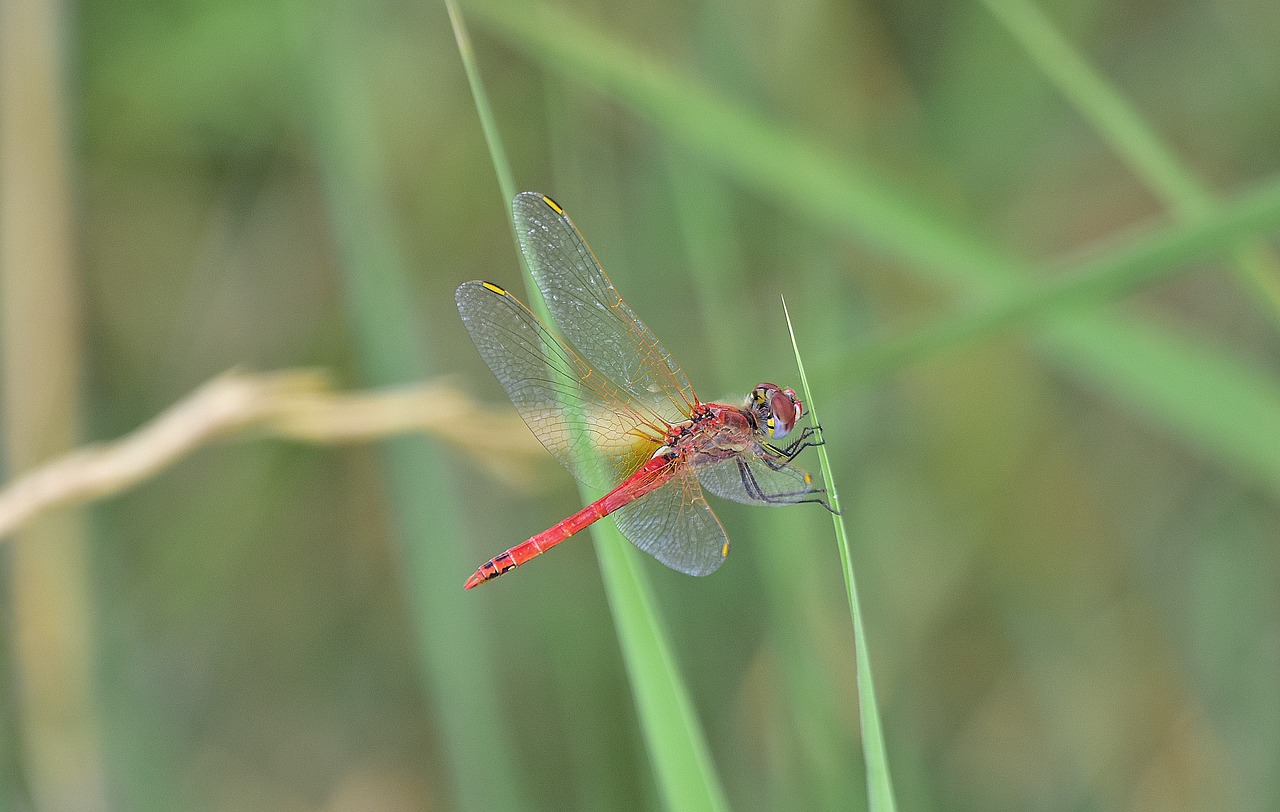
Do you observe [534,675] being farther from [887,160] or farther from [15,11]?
[15,11]

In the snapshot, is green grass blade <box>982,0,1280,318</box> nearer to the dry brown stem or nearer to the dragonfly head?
the dragonfly head

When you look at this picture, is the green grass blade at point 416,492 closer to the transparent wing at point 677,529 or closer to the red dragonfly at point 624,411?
the red dragonfly at point 624,411

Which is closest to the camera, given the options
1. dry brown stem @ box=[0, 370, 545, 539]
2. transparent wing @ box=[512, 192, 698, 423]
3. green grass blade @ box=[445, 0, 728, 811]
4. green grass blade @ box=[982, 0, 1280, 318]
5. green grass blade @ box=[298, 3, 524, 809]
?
green grass blade @ box=[445, 0, 728, 811]

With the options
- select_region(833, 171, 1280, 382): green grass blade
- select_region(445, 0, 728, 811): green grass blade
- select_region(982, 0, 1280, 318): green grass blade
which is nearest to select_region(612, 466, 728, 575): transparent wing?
select_region(833, 171, 1280, 382): green grass blade

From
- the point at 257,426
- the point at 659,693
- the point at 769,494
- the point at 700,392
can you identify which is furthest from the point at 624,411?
the point at 700,392

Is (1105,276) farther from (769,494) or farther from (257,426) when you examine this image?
(257,426)

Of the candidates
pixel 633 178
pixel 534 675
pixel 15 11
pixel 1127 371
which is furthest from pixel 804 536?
pixel 15 11
